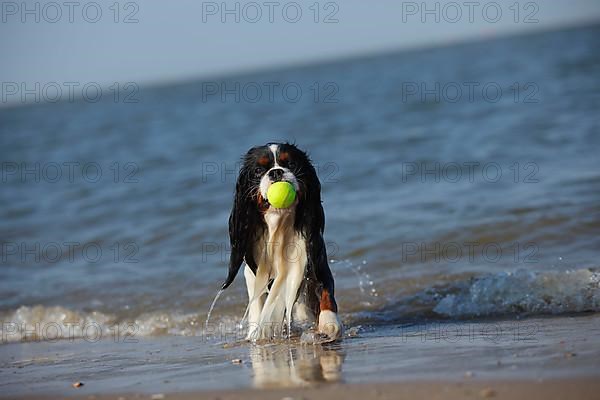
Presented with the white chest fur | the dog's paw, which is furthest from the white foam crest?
the white chest fur

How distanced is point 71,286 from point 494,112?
401 inches

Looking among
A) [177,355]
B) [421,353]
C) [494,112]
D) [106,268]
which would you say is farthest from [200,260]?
[494,112]

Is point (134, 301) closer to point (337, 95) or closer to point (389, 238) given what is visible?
point (389, 238)

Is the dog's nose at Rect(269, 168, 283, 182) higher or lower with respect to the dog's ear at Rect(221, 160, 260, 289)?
higher

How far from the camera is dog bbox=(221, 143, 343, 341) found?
225 inches

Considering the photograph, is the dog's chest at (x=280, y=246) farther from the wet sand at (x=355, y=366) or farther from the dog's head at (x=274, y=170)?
the wet sand at (x=355, y=366)

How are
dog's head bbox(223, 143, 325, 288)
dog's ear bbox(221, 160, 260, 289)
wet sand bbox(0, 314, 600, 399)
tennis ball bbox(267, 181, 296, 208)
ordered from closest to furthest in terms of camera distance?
wet sand bbox(0, 314, 600, 399)
tennis ball bbox(267, 181, 296, 208)
dog's head bbox(223, 143, 325, 288)
dog's ear bbox(221, 160, 260, 289)

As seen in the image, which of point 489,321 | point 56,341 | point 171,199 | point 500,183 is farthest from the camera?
point 171,199

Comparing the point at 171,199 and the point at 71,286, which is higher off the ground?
the point at 171,199

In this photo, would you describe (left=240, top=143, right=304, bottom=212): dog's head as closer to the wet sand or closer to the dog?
the dog

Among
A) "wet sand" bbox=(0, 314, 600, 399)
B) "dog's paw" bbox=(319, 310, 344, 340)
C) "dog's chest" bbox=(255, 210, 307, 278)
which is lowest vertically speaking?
"wet sand" bbox=(0, 314, 600, 399)

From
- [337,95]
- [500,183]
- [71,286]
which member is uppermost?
[337,95]

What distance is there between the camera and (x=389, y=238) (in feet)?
30.6

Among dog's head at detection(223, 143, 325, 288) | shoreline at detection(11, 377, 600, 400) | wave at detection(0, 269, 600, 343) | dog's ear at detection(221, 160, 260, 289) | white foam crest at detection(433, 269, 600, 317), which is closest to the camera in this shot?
shoreline at detection(11, 377, 600, 400)
